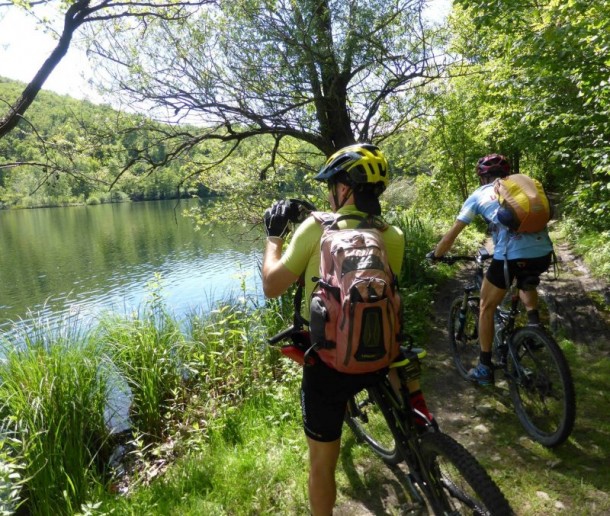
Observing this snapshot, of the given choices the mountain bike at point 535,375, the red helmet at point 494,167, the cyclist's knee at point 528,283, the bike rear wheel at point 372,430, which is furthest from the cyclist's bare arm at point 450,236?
the bike rear wheel at point 372,430

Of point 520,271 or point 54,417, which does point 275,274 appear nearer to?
point 520,271

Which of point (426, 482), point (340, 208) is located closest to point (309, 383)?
point (426, 482)

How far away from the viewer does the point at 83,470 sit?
11.6 feet

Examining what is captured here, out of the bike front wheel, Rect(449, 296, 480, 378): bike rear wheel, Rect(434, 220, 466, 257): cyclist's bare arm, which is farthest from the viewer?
Rect(449, 296, 480, 378): bike rear wheel

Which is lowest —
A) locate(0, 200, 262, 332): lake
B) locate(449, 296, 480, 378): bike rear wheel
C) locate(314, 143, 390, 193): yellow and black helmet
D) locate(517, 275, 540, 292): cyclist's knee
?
locate(0, 200, 262, 332): lake

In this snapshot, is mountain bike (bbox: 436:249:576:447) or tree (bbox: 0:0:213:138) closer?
mountain bike (bbox: 436:249:576:447)

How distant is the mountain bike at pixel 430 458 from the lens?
165cm

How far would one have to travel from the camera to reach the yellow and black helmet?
1973mm

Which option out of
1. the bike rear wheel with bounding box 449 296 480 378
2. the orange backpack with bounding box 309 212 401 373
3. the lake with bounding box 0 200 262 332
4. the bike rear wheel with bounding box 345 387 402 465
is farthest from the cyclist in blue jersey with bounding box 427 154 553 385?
the lake with bounding box 0 200 262 332

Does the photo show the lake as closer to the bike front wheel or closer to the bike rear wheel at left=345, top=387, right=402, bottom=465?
the bike rear wheel at left=345, top=387, right=402, bottom=465

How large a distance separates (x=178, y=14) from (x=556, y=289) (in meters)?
7.26

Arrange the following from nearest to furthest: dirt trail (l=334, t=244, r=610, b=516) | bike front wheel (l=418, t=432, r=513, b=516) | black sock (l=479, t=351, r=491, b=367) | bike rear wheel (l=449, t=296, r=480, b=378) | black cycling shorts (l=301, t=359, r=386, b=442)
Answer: bike front wheel (l=418, t=432, r=513, b=516), black cycling shorts (l=301, t=359, r=386, b=442), dirt trail (l=334, t=244, r=610, b=516), black sock (l=479, t=351, r=491, b=367), bike rear wheel (l=449, t=296, r=480, b=378)

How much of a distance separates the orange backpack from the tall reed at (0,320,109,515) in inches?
103

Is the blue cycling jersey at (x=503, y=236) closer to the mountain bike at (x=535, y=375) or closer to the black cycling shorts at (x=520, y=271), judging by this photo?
the black cycling shorts at (x=520, y=271)
